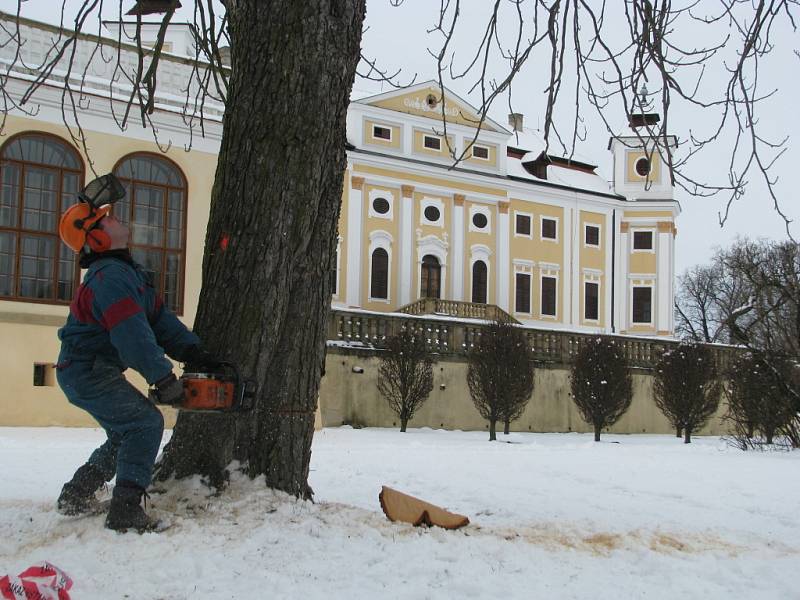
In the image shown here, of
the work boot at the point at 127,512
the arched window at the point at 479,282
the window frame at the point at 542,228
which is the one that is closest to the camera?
the work boot at the point at 127,512

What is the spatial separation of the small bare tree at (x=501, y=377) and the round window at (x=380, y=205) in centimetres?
1806

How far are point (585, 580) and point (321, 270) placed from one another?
6.99ft

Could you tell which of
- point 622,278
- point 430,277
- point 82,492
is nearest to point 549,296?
point 622,278

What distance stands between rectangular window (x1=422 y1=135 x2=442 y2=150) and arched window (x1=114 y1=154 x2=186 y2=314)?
74.8 feet

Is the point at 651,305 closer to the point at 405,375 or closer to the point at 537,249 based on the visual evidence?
the point at 537,249

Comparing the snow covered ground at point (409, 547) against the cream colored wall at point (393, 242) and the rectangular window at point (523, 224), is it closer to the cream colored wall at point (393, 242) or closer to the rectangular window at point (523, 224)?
the cream colored wall at point (393, 242)

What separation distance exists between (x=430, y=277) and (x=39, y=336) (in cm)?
2580

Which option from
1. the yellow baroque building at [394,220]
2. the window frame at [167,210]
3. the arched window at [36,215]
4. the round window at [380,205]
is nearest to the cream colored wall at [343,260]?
the yellow baroque building at [394,220]

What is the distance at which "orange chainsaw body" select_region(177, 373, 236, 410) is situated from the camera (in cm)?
416

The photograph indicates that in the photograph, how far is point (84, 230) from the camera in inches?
166

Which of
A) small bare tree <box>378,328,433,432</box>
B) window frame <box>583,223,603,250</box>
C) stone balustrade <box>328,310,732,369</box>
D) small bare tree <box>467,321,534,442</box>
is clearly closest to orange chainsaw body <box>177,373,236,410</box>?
stone balustrade <box>328,310,732,369</box>

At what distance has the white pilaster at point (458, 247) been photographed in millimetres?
40094

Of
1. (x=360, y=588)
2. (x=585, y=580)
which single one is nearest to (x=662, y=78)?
(x=585, y=580)

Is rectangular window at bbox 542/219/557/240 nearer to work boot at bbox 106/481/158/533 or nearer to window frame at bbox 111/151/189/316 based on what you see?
window frame at bbox 111/151/189/316
